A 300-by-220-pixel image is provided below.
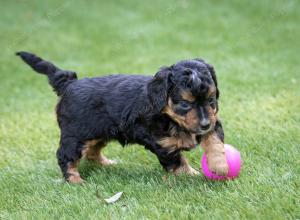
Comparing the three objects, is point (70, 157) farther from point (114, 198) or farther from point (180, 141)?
point (180, 141)

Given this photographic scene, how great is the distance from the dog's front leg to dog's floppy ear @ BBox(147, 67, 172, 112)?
441 millimetres

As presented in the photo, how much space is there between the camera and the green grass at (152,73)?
3748 mm

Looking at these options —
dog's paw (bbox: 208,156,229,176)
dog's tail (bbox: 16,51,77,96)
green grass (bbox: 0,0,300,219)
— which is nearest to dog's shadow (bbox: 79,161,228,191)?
green grass (bbox: 0,0,300,219)

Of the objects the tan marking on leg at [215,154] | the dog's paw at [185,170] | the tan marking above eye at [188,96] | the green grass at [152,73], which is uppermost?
the tan marking above eye at [188,96]

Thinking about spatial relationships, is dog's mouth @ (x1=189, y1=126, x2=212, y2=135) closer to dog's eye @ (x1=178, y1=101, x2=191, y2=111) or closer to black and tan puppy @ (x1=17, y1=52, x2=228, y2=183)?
black and tan puppy @ (x1=17, y1=52, x2=228, y2=183)

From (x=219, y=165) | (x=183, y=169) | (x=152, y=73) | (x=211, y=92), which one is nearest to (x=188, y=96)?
(x=211, y=92)

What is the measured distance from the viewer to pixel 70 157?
4.56m

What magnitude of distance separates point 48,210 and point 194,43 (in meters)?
6.89

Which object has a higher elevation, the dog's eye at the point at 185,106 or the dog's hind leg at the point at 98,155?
the dog's eye at the point at 185,106

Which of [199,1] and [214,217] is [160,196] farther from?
[199,1]

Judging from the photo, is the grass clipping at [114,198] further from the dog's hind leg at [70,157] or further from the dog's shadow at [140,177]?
the dog's hind leg at [70,157]

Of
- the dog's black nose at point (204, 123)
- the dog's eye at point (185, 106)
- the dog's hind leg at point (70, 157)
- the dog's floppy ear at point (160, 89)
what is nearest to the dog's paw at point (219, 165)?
the dog's black nose at point (204, 123)

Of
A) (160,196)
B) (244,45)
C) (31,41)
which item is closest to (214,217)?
(160,196)

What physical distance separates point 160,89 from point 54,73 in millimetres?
1349
